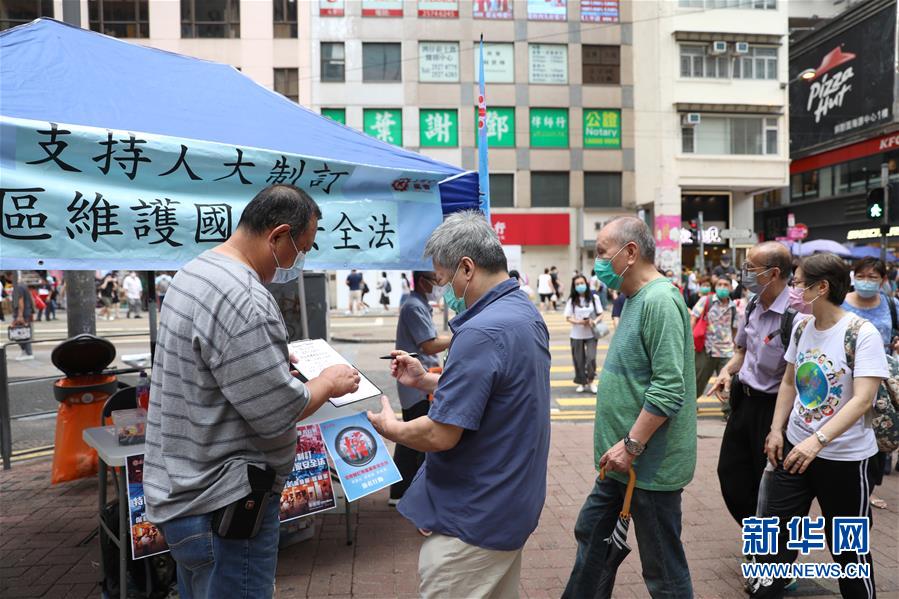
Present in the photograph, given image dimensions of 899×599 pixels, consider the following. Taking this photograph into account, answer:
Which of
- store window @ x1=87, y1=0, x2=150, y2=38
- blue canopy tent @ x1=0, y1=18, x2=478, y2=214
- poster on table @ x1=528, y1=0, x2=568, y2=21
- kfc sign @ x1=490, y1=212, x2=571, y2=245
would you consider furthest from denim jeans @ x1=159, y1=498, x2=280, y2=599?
poster on table @ x1=528, y1=0, x2=568, y2=21

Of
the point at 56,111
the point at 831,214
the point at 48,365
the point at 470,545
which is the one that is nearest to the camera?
the point at 470,545

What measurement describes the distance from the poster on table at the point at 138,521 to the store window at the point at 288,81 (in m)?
28.2

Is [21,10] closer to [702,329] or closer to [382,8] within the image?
[382,8]

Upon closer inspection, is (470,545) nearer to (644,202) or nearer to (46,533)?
(46,533)

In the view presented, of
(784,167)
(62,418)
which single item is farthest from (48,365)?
(784,167)

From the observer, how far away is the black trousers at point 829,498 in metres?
3.15

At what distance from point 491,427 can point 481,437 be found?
0.16 ft

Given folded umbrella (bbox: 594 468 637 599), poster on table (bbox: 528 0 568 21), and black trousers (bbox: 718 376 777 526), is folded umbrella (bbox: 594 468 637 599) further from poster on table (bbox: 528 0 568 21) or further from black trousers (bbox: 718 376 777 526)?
poster on table (bbox: 528 0 568 21)

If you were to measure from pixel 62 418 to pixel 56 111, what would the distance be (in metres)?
3.15

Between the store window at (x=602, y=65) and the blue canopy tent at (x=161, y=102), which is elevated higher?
the store window at (x=602, y=65)

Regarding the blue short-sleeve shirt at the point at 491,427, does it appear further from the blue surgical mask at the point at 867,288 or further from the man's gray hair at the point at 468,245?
the blue surgical mask at the point at 867,288

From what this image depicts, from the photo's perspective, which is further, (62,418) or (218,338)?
(62,418)

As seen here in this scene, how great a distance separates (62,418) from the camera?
5.34 metres

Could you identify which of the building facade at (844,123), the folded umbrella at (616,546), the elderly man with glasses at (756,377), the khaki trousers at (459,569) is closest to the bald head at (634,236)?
the folded umbrella at (616,546)
